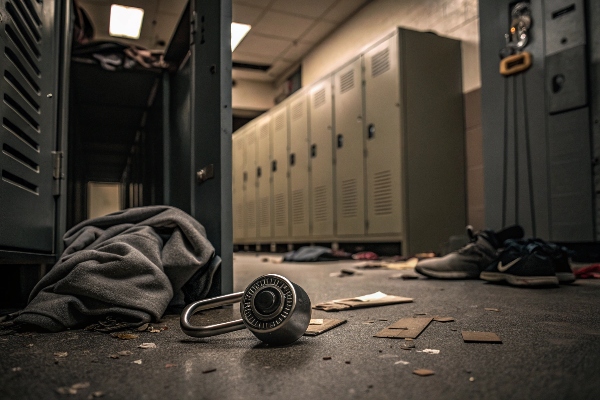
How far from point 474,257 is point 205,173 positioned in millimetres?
1466

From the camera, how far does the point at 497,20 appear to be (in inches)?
126

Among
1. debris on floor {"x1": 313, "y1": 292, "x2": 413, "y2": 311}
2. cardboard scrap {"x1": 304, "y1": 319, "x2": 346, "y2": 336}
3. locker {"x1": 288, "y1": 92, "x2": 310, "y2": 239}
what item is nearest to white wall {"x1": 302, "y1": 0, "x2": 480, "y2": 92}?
locker {"x1": 288, "y1": 92, "x2": 310, "y2": 239}

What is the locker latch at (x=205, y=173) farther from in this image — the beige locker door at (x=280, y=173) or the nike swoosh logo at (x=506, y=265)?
the beige locker door at (x=280, y=173)

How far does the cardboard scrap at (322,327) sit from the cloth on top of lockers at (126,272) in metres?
0.39

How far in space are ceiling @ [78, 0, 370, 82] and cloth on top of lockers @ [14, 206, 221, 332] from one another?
440 cm

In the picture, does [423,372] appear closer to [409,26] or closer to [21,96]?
[21,96]

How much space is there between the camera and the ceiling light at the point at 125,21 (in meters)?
5.26

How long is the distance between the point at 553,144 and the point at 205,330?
2674 millimetres

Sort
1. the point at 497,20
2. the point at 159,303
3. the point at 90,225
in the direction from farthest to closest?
the point at 497,20, the point at 90,225, the point at 159,303

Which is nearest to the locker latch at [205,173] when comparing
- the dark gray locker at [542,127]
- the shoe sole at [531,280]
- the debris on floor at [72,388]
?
the debris on floor at [72,388]

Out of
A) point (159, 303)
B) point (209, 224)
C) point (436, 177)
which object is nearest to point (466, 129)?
point (436, 177)

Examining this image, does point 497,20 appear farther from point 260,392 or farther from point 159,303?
point 260,392

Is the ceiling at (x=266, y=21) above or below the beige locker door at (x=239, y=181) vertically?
above

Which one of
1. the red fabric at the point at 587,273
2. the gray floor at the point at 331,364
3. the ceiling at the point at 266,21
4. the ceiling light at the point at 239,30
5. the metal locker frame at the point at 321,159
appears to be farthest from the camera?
the ceiling light at the point at 239,30
